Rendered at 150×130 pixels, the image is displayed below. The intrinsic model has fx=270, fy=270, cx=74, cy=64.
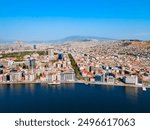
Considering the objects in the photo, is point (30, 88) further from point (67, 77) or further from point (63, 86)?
point (67, 77)

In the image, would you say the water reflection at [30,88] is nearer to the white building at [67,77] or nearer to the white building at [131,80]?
the white building at [67,77]

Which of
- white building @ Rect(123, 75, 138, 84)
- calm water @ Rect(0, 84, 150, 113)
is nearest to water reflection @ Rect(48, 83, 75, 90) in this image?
calm water @ Rect(0, 84, 150, 113)

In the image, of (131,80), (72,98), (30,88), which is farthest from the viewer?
(131,80)

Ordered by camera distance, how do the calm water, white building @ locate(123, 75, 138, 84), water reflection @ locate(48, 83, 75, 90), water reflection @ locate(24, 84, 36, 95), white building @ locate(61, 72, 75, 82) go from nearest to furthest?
the calm water < water reflection @ locate(24, 84, 36, 95) < water reflection @ locate(48, 83, 75, 90) < white building @ locate(123, 75, 138, 84) < white building @ locate(61, 72, 75, 82)

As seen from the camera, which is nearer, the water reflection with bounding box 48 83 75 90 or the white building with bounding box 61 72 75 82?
the water reflection with bounding box 48 83 75 90

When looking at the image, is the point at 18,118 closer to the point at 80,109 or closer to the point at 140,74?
the point at 80,109

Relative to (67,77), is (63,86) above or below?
below


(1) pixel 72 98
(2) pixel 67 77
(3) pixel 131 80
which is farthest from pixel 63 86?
(3) pixel 131 80

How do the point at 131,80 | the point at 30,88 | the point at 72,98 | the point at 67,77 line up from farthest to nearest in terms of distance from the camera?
the point at 67,77 < the point at 131,80 < the point at 30,88 < the point at 72,98

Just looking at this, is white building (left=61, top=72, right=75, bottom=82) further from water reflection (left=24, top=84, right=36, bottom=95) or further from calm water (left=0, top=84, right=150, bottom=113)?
water reflection (left=24, top=84, right=36, bottom=95)
